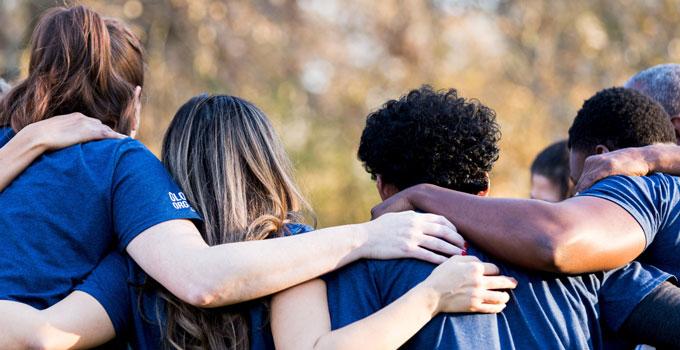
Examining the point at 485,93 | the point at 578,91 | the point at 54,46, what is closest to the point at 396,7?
the point at 485,93

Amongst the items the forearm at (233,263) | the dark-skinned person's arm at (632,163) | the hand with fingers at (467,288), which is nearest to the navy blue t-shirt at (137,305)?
the forearm at (233,263)

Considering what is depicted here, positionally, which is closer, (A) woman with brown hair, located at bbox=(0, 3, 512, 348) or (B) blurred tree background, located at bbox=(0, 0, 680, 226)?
(A) woman with brown hair, located at bbox=(0, 3, 512, 348)

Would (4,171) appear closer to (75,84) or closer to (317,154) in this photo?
(75,84)

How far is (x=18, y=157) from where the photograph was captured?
3.13 metres

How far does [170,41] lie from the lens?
1138 cm

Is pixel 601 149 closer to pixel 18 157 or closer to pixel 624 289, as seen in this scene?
pixel 624 289

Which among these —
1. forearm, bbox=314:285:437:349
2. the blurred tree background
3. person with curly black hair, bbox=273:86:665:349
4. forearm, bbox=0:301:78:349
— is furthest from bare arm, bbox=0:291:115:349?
the blurred tree background

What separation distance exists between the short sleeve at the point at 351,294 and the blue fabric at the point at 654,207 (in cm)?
81

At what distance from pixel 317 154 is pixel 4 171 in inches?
403

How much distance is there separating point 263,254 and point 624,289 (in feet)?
3.83

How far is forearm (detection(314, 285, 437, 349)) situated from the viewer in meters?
2.69

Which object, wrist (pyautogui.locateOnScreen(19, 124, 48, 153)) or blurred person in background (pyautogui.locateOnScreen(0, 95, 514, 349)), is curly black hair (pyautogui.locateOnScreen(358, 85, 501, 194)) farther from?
wrist (pyautogui.locateOnScreen(19, 124, 48, 153))

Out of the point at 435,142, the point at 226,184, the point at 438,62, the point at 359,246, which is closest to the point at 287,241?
the point at 359,246

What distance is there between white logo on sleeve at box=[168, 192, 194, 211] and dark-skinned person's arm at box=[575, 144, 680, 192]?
4.58 ft
